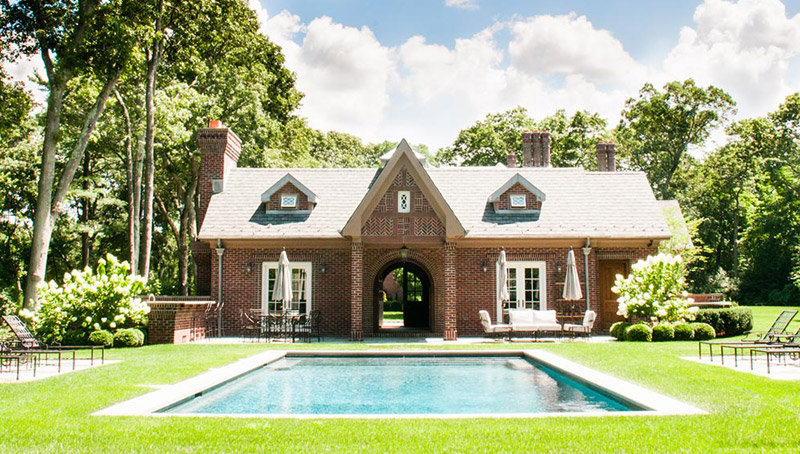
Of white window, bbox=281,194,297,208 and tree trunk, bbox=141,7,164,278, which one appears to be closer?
white window, bbox=281,194,297,208

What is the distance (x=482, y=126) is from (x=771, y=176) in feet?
71.7

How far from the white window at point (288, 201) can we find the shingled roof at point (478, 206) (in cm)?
30

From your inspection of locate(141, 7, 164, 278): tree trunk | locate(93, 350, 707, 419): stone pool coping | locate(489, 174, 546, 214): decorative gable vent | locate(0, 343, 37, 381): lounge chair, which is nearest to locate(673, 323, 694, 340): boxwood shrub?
locate(93, 350, 707, 419): stone pool coping

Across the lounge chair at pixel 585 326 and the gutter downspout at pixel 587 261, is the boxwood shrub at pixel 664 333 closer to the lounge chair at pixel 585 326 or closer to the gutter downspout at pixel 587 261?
the lounge chair at pixel 585 326

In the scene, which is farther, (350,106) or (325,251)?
(350,106)

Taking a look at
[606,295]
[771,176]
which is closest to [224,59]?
[606,295]

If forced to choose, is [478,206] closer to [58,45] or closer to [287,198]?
[287,198]

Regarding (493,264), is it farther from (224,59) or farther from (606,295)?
(224,59)

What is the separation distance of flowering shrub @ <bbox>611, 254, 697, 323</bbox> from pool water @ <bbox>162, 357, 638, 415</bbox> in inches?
224

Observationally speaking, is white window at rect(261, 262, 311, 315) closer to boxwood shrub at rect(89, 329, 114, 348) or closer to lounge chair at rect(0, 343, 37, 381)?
boxwood shrub at rect(89, 329, 114, 348)

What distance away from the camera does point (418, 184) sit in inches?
752

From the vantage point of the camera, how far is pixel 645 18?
14062 millimetres

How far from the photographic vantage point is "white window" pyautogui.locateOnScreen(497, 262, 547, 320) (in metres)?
20.5

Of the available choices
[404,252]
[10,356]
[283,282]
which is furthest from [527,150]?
[10,356]
